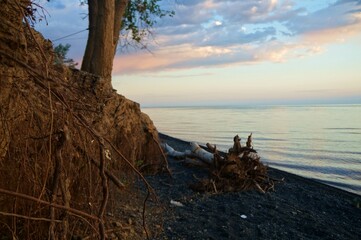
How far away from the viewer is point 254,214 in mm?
7383

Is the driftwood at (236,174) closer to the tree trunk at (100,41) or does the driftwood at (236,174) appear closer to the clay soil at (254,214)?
the clay soil at (254,214)

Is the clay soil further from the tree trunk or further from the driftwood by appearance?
the tree trunk

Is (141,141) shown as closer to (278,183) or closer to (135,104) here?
(135,104)

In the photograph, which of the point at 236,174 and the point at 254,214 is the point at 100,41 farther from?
the point at 254,214

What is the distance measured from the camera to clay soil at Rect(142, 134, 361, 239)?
20.4 feet

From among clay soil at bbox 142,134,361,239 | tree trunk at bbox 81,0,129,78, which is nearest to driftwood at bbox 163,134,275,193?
clay soil at bbox 142,134,361,239

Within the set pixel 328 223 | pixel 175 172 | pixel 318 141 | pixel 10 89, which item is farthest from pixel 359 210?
pixel 318 141

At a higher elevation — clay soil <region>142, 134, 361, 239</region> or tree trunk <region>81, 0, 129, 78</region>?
tree trunk <region>81, 0, 129, 78</region>

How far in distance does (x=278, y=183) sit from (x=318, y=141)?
16120 millimetres

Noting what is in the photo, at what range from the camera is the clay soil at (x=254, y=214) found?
20.4ft

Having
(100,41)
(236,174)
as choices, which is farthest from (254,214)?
(100,41)

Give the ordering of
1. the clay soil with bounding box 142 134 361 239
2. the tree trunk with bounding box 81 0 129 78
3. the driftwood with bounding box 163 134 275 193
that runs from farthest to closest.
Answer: the tree trunk with bounding box 81 0 129 78, the driftwood with bounding box 163 134 275 193, the clay soil with bounding box 142 134 361 239

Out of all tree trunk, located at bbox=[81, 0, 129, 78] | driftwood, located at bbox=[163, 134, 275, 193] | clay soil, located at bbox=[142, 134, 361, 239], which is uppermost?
tree trunk, located at bbox=[81, 0, 129, 78]

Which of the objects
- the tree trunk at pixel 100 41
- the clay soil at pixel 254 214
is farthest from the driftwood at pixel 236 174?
the tree trunk at pixel 100 41
